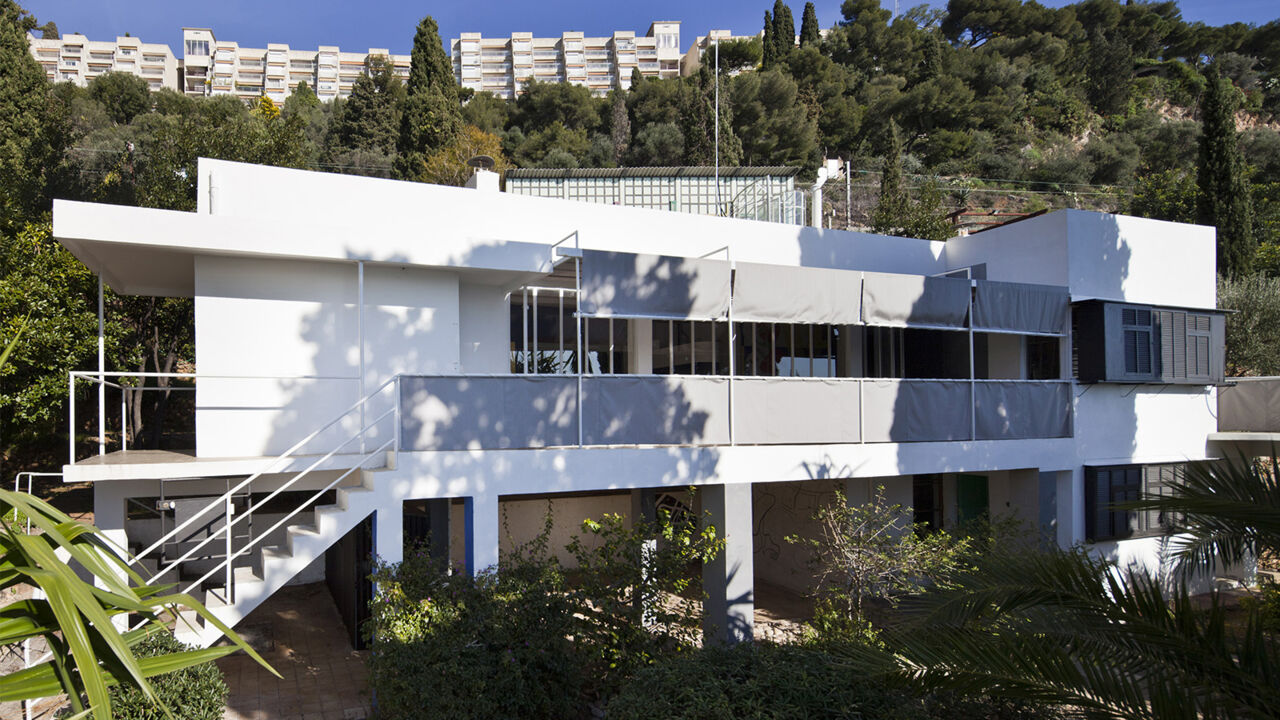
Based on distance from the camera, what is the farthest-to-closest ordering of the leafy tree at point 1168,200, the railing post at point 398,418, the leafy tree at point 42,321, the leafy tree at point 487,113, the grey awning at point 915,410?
the leafy tree at point 487,113 → the leafy tree at point 1168,200 → the leafy tree at point 42,321 → the grey awning at point 915,410 → the railing post at point 398,418

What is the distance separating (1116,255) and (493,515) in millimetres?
10499

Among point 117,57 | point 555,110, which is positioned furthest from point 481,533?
point 117,57

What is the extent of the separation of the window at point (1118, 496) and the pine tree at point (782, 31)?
155ft

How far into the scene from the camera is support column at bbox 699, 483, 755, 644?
930 cm

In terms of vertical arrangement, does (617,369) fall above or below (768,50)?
below

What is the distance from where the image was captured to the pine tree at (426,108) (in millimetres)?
36031

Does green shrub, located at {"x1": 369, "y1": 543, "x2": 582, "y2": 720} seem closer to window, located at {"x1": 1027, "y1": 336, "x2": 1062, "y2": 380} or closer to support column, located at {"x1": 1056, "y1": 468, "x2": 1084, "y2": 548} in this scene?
support column, located at {"x1": 1056, "y1": 468, "x2": 1084, "y2": 548}

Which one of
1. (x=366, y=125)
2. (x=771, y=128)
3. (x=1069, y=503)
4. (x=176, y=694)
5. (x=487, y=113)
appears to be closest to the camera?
(x=176, y=694)

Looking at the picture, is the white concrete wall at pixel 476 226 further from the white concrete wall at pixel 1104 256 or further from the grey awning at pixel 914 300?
the grey awning at pixel 914 300

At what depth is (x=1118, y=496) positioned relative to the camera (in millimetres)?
12391

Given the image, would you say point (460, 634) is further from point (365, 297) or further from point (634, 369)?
point (634, 369)

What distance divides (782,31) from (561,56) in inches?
3389

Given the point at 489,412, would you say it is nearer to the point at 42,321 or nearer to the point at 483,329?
the point at 483,329

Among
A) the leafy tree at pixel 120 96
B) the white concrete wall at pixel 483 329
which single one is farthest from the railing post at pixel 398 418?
the leafy tree at pixel 120 96
